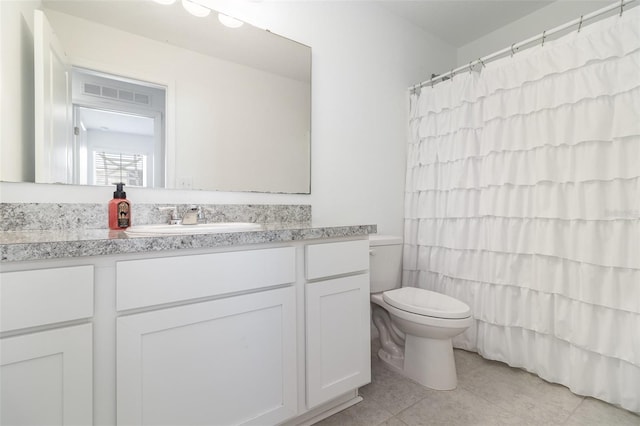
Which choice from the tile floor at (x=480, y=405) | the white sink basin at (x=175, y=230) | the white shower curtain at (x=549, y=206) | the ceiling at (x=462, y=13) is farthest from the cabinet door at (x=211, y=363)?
the ceiling at (x=462, y=13)

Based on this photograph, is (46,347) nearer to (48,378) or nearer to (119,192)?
(48,378)

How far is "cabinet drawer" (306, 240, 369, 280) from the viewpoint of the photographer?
1.21 m

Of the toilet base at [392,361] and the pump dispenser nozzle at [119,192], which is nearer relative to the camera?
the pump dispenser nozzle at [119,192]

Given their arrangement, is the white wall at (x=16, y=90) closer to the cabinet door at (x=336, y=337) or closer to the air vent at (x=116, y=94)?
the air vent at (x=116, y=94)

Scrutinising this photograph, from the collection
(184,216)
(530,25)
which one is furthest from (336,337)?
(530,25)

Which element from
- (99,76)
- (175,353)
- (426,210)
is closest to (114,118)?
(99,76)

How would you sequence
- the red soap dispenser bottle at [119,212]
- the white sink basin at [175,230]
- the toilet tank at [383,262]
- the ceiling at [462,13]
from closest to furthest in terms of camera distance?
the white sink basin at [175,230], the red soap dispenser bottle at [119,212], the toilet tank at [383,262], the ceiling at [462,13]

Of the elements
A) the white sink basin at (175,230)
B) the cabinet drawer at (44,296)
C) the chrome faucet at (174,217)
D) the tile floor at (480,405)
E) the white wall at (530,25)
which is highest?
the white wall at (530,25)

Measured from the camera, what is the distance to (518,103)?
1726 millimetres

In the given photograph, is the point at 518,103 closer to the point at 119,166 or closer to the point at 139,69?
the point at 139,69

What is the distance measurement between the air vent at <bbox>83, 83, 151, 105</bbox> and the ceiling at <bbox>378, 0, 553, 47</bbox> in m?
1.79

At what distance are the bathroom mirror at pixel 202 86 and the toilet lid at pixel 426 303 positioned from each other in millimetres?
852

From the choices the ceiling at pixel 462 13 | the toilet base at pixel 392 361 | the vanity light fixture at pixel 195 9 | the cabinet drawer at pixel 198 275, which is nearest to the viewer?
the cabinet drawer at pixel 198 275

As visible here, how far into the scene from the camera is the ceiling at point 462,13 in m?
2.13
